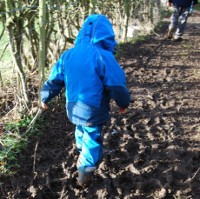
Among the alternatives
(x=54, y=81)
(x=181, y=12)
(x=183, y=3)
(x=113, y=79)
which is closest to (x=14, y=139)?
(x=54, y=81)

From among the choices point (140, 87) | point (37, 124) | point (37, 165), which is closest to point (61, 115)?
point (37, 124)

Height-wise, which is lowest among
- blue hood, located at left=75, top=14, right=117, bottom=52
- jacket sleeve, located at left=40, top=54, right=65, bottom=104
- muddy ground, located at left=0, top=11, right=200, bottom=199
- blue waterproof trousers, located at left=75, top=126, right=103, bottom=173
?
muddy ground, located at left=0, top=11, right=200, bottom=199

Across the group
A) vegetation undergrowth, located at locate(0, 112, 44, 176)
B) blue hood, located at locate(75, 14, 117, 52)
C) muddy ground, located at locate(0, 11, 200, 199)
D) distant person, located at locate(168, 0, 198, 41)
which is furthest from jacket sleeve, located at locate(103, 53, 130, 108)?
distant person, located at locate(168, 0, 198, 41)

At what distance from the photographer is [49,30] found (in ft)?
12.8

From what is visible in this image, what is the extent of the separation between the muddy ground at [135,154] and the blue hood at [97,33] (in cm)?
134

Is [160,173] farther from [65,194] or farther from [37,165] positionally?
[37,165]

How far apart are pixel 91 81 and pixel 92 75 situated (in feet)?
0.17

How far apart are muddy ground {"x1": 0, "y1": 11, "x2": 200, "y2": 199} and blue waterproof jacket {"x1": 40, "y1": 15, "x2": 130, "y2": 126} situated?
74 cm

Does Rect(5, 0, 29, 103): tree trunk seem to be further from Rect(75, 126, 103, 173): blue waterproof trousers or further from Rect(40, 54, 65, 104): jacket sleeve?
Rect(75, 126, 103, 173): blue waterproof trousers

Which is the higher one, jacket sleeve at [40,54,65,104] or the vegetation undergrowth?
jacket sleeve at [40,54,65,104]

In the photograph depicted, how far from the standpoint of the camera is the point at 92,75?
1.90 meters

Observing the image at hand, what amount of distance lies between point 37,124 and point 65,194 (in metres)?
1.17

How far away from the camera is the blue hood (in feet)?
6.39

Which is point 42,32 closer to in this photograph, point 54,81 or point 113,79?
point 54,81
